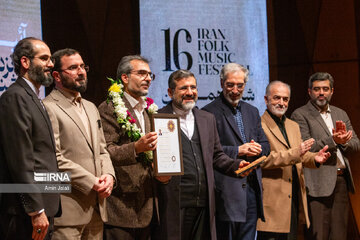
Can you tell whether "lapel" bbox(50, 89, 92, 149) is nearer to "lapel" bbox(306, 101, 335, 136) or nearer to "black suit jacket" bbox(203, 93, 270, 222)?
"black suit jacket" bbox(203, 93, 270, 222)

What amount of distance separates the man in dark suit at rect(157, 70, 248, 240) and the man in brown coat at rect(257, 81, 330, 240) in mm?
569

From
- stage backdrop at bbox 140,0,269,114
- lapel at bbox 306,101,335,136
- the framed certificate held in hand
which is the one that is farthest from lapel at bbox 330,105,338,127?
the framed certificate held in hand

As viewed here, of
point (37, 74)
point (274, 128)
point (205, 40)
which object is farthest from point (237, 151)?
point (205, 40)

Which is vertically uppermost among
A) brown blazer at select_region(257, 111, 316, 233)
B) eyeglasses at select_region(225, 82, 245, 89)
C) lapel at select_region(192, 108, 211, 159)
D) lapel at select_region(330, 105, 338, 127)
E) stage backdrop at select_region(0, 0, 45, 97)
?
stage backdrop at select_region(0, 0, 45, 97)

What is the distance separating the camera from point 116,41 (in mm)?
5246

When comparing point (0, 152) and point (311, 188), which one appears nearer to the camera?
point (0, 152)

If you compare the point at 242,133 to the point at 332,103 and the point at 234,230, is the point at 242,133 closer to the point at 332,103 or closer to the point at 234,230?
the point at 234,230

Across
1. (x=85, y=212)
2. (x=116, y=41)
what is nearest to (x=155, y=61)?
(x=116, y=41)

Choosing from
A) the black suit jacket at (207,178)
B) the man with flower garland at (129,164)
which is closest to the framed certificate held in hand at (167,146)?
the man with flower garland at (129,164)

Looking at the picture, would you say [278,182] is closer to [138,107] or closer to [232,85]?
[232,85]

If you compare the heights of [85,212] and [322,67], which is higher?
[322,67]

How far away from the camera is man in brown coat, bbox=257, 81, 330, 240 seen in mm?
4426

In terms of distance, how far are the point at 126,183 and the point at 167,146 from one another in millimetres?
383

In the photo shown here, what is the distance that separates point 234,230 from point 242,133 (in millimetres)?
816
